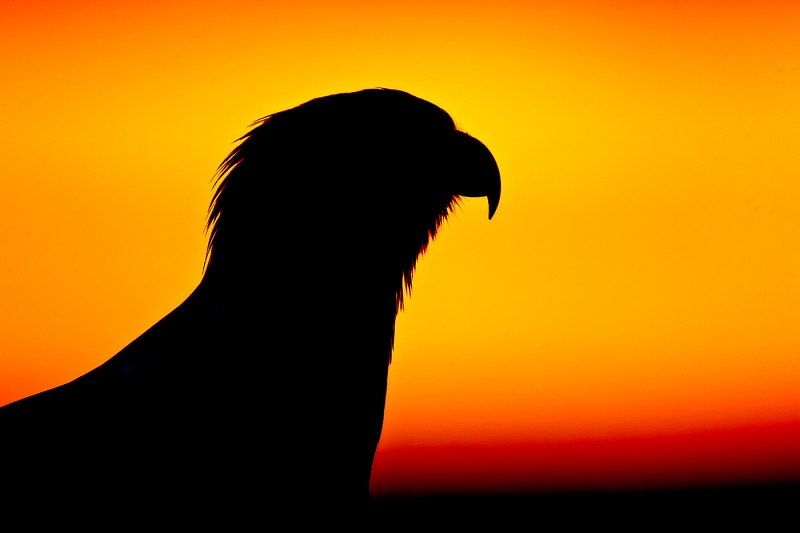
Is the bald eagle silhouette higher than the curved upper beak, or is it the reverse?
the curved upper beak

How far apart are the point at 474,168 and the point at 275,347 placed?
69cm

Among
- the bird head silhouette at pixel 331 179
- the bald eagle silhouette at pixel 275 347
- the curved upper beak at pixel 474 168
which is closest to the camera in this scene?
the bald eagle silhouette at pixel 275 347

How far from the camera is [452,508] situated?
7.61 feet

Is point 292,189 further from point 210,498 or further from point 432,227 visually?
point 210,498

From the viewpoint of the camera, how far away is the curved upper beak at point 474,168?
5.89 feet

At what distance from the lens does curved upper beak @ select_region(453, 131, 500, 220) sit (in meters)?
1.79

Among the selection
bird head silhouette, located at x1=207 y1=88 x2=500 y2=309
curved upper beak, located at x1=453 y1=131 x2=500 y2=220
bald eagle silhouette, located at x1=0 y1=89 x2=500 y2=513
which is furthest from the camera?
curved upper beak, located at x1=453 y1=131 x2=500 y2=220

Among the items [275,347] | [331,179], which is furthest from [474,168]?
[275,347]

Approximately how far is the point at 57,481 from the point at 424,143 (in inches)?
43.1

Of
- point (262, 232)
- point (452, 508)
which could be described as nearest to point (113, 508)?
point (262, 232)

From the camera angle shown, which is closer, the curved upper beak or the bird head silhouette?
the bird head silhouette

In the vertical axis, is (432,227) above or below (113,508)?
above

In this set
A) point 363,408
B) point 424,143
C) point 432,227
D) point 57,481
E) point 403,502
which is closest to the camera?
point 57,481

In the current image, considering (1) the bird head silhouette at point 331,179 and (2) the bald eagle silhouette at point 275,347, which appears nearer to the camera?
(2) the bald eagle silhouette at point 275,347
